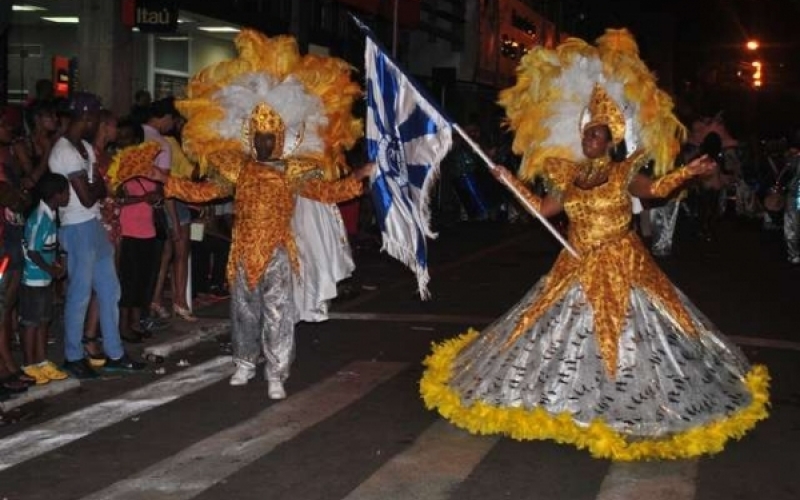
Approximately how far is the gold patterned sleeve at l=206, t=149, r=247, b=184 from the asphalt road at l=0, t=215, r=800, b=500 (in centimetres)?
149

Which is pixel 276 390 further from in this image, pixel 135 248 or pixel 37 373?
pixel 135 248

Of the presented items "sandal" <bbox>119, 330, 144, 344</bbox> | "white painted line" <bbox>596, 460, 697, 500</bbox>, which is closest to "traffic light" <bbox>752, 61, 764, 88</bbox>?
"sandal" <bbox>119, 330, 144, 344</bbox>

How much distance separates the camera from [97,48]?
16500mm

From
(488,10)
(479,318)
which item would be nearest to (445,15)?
(488,10)

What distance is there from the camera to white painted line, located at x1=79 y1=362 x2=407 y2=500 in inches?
234

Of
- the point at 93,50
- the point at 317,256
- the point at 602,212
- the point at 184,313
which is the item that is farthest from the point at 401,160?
the point at 93,50

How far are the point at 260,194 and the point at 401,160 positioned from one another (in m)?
0.97

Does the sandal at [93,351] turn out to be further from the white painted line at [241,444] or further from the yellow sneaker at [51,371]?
the white painted line at [241,444]

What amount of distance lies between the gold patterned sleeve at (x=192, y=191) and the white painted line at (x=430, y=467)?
230 centimetres

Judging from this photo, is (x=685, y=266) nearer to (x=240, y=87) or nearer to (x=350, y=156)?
(x=350, y=156)

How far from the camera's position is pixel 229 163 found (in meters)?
8.13

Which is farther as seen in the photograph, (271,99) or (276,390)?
(271,99)

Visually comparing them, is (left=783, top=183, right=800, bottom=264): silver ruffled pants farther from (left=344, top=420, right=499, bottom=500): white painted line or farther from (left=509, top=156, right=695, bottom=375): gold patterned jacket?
(left=344, top=420, right=499, bottom=500): white painted line

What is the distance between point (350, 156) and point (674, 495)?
41.7ft
